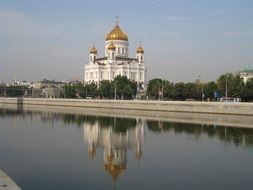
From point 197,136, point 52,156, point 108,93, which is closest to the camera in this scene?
point 52,156

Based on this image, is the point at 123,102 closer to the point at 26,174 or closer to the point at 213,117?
the point at 213,117

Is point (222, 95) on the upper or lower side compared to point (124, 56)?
lower

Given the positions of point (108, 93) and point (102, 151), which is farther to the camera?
point (108, 93)

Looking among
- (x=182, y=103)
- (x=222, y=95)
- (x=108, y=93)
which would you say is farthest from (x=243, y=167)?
(x=108, y=93)

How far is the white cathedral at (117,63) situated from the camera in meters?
78.3

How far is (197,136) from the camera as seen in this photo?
2566cm

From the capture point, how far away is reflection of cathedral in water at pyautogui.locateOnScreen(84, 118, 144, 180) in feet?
52.6

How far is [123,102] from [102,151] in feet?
117

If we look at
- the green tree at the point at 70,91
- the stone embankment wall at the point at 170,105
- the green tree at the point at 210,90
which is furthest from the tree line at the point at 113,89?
the green tree at the point at 210,90

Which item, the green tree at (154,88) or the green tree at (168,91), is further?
the green tree at (154,88)

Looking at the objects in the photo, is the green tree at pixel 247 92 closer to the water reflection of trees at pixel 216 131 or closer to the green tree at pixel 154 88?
the green tree at pixel 154 88

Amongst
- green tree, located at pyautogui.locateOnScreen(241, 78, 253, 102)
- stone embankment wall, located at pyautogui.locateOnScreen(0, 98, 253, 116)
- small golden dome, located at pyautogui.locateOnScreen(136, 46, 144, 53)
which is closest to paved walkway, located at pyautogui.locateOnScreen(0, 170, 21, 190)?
stone embankment wall, located at pyautogui.locateOnScreen(0, 98, 253, 116)

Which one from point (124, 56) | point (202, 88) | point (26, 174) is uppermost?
point (124, 56)

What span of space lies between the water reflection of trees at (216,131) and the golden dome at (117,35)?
1869 inches
